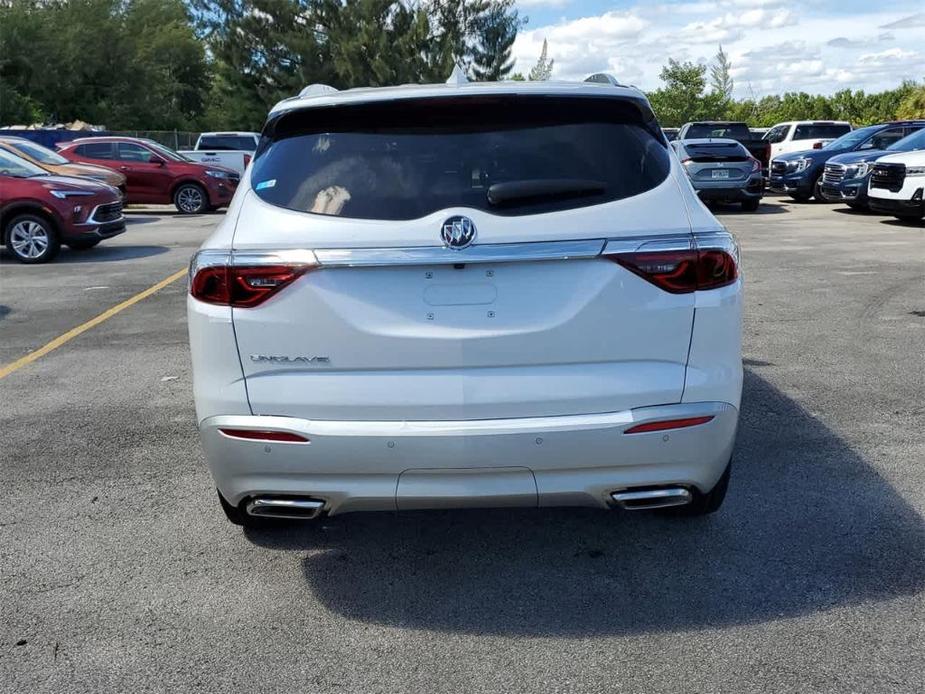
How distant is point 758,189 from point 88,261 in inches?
525

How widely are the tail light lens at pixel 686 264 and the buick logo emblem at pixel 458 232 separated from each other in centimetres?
45

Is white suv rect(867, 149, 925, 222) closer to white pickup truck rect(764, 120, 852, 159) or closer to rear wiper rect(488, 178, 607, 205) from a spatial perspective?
white pickup truck rect(764, 120, 852, 159)

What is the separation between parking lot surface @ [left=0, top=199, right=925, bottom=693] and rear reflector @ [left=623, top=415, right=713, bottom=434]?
2.21 feet

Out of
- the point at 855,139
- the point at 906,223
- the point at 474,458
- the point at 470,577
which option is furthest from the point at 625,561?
the point at 855,139

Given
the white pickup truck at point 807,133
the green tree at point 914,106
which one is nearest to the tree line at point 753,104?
the green tree at point 914,106

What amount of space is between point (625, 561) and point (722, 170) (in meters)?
17.4

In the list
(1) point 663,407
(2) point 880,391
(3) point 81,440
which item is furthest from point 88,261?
(1) point 663,407

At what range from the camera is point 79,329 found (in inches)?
357

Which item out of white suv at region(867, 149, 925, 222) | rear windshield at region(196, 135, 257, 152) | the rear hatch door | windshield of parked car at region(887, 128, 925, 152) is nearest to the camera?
the rear hatch door

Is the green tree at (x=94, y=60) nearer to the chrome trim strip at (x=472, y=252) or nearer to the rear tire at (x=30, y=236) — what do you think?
the rear tire at (x=30, y=236)

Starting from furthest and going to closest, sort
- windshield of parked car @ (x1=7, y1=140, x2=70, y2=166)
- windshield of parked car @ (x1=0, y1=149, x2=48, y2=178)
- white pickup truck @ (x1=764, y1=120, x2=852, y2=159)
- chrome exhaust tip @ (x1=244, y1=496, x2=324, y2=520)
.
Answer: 1. white pickup truck @ (x1=764, y1=120, x2=852, y2=159)
2. windshield of parked car @ (x1=7, y1=140, x2=70, y2=166)
3. windshield of parked car @ (x1=0, y1=149, x2=48, y2=178)
4. chrome exhaust tip @ (x1=244, y1=496, x2=324, y2=520)

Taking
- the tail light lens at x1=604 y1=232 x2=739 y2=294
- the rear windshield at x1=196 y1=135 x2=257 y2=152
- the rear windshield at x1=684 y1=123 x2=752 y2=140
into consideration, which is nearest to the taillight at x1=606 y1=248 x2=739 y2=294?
the tail light lens at x1=604 y1=232 x2=739 y2=294

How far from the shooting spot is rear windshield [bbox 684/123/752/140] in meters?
26.0

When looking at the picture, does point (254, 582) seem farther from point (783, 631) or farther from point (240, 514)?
point (783, 631)
